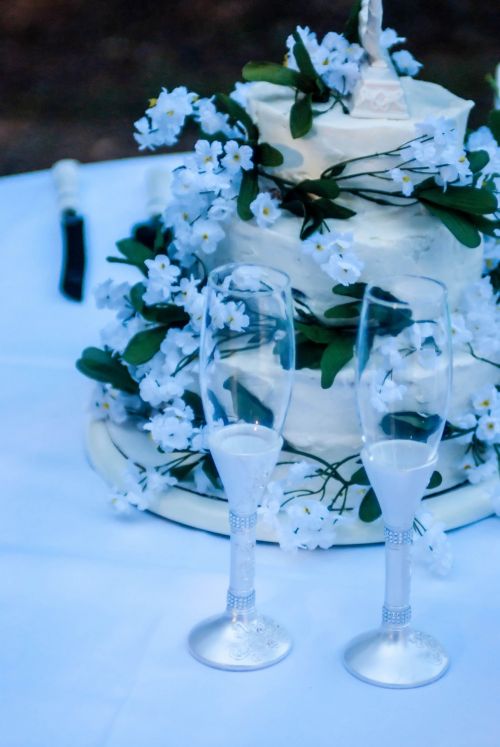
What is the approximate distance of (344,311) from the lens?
1.41 metres

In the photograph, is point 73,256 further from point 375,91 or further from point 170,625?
point 170,625

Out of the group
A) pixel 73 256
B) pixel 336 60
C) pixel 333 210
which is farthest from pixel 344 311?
pixel 73 256

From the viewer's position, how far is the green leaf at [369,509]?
1.38m

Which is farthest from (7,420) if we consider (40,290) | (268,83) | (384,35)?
(384,35)

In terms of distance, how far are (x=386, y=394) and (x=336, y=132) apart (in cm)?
47

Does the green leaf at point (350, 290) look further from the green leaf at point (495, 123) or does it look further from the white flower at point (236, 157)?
the green leaf at point (495, 123)

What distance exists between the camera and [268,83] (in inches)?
63.0

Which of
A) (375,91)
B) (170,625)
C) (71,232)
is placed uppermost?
(375,91)

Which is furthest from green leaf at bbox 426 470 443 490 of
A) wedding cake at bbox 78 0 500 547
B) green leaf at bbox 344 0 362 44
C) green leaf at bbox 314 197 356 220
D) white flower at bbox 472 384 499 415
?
green leaf at bbox 344 0 362 44

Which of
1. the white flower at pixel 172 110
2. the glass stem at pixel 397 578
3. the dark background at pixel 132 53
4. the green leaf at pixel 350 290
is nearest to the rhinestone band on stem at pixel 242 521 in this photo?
the glass stem at pixel 397 578

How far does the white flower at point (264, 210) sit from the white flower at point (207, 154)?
68 millimetres

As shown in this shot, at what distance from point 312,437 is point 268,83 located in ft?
1.61

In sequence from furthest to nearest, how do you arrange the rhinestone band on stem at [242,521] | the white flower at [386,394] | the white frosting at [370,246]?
the white frosting at [370,246], the rhinestone band on stem at [242,521], the white flower at [386,394]

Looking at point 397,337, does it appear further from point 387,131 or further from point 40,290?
point 40,290
